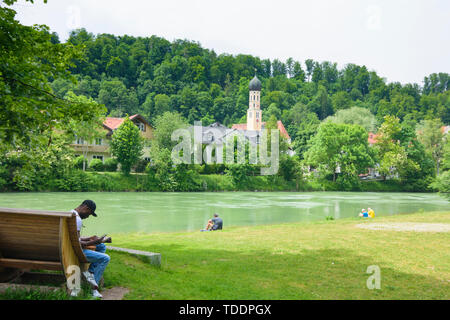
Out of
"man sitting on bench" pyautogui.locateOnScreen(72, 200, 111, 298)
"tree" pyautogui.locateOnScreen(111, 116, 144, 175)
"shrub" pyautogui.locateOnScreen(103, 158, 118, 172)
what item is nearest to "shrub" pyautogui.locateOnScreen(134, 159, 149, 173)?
"tree" pyautogui.locateOnScreen(111, 116, 144, 175)

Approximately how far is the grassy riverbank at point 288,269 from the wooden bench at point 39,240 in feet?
3.58

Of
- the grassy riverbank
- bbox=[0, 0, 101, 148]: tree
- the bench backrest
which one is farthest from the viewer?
bbox=[0, 0, 101, 148]: tree

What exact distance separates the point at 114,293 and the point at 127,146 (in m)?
52.8

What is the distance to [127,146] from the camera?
57688mm

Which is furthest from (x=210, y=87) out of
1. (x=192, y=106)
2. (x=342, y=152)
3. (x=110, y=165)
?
(x=110, y=165)

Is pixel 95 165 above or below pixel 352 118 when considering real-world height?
below

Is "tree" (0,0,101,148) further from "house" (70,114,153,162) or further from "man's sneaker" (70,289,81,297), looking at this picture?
"house" (70,114,153,162)

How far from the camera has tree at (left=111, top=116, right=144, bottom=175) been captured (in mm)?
57094

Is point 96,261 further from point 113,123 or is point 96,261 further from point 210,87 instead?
point 210,87

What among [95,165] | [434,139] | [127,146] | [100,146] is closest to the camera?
[95,165]

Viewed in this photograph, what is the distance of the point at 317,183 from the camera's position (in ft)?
219

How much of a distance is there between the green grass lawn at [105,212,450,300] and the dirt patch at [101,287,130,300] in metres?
0.11
